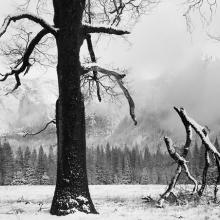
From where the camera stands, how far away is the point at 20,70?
1262 cm

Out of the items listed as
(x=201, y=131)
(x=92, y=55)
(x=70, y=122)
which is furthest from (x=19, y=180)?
(x=70, y=122)

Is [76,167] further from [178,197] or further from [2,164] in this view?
[2,164]

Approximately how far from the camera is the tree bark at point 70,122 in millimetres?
9977

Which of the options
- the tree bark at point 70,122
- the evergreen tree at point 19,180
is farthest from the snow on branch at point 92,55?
the evergreen tree at point 19,180

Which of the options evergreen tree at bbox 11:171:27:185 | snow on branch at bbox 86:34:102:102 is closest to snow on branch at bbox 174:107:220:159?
snow on branch at bbox 86:34:102:102

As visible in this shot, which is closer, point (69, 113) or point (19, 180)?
point (69, 113)

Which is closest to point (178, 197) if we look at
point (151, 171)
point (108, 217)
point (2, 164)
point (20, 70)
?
point (108, 217)

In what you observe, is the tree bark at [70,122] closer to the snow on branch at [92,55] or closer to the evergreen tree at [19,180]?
the snow on branch at [92,55]

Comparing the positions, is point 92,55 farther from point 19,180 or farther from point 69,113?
point 19,180

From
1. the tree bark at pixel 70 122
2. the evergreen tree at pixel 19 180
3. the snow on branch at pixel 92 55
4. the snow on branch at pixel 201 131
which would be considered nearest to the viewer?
the tree bark at pixel 70 122

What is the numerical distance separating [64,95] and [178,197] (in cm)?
509

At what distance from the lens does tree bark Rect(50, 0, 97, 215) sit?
393 inches

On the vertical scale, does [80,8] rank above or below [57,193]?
above

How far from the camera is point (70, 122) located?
34.1 ft
